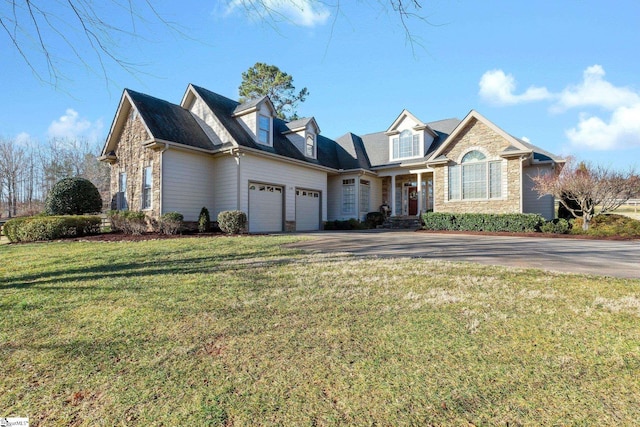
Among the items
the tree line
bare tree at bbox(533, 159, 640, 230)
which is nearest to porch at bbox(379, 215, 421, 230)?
bare tree at bbox(533, 159, 640, 230)

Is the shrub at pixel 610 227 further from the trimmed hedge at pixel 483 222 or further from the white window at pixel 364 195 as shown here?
the white window at pixel 364 195

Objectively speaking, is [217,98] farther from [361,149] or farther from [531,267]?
[531,267]

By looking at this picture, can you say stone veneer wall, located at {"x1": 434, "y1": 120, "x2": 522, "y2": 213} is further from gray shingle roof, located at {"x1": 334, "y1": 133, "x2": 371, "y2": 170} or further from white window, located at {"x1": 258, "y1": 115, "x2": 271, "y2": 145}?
white window, located at {"x1": 258, "y1": 115, "x2": 271, "y2": 145}

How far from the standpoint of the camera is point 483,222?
1425cm

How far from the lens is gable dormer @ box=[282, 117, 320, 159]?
18.2 metres

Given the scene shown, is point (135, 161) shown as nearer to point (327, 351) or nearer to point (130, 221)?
point (130, 221)

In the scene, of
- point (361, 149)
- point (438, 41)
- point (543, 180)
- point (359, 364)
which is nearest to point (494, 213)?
point (543, 180)

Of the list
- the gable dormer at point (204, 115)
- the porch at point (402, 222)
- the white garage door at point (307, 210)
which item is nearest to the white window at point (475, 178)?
the porch at point (402, 222)

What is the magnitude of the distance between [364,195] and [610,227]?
11.8 metres

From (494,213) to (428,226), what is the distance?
119 inches

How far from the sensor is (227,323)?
10.2ft

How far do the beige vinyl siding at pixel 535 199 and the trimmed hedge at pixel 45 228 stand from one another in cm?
2086

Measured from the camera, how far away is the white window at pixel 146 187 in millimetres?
14219

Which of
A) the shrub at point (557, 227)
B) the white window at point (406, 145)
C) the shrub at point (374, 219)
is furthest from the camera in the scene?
the shrub at point (374, 219)
